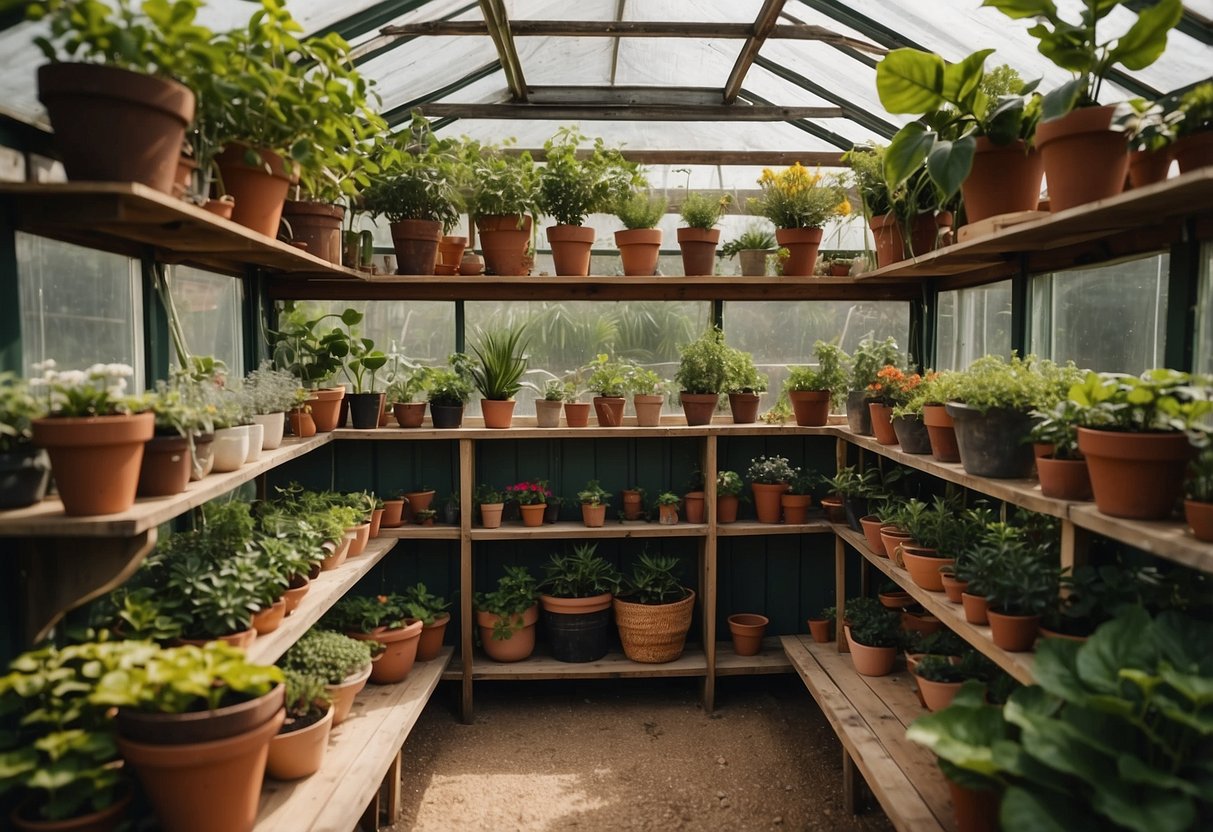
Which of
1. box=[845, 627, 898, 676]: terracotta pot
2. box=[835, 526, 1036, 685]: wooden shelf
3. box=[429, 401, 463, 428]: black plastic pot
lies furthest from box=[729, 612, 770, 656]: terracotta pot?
box=[429, 401, 463, 428]: black plastic pot

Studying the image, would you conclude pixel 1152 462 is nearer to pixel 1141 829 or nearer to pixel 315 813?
pixel 1141 829

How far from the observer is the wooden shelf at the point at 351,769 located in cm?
241

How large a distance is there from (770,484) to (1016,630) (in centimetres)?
191

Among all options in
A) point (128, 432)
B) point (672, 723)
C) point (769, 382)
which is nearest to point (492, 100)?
point (769, 382)

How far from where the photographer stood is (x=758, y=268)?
13.4 ft

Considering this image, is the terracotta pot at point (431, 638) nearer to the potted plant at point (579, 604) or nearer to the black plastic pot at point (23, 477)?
the potted plant at point (579, 604)

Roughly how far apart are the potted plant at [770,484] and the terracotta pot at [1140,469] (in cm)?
218

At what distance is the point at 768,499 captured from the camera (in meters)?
4.14

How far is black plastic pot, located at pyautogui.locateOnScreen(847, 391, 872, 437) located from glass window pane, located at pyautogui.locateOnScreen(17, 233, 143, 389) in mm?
2730

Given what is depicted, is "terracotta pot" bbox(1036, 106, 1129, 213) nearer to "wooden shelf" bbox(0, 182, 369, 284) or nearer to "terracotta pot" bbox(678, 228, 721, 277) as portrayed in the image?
"terracotta pot" bbox(678, 228, 721, 277)

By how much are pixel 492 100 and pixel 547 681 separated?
290 centimetres

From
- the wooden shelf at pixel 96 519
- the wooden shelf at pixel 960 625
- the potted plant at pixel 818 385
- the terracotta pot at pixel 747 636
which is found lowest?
the terracotta pot at pixel 747 636

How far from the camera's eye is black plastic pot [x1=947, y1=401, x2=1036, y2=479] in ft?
8.01

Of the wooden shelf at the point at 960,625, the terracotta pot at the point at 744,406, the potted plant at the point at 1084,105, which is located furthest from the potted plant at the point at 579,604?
the potted plant at the point at 1084,105
